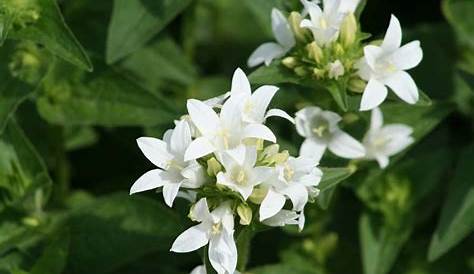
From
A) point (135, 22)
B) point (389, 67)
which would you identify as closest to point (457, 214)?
point (389, 67)

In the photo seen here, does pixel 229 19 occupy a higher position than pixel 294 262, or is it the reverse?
pixel 229 19

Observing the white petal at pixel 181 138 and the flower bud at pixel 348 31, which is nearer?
the white petal at pixel 181 138

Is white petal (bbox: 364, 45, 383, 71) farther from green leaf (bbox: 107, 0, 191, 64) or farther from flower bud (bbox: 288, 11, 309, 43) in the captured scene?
green leaf (bbox: 107, 0, 191, 64)

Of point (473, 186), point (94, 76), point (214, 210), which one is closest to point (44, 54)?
point (94, 76)

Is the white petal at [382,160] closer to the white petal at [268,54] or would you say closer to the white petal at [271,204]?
the white petal at [268,54]

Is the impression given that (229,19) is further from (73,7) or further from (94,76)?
(94,76)

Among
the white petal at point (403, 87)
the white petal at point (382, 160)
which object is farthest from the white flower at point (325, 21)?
the white petal at point (382, 160)
